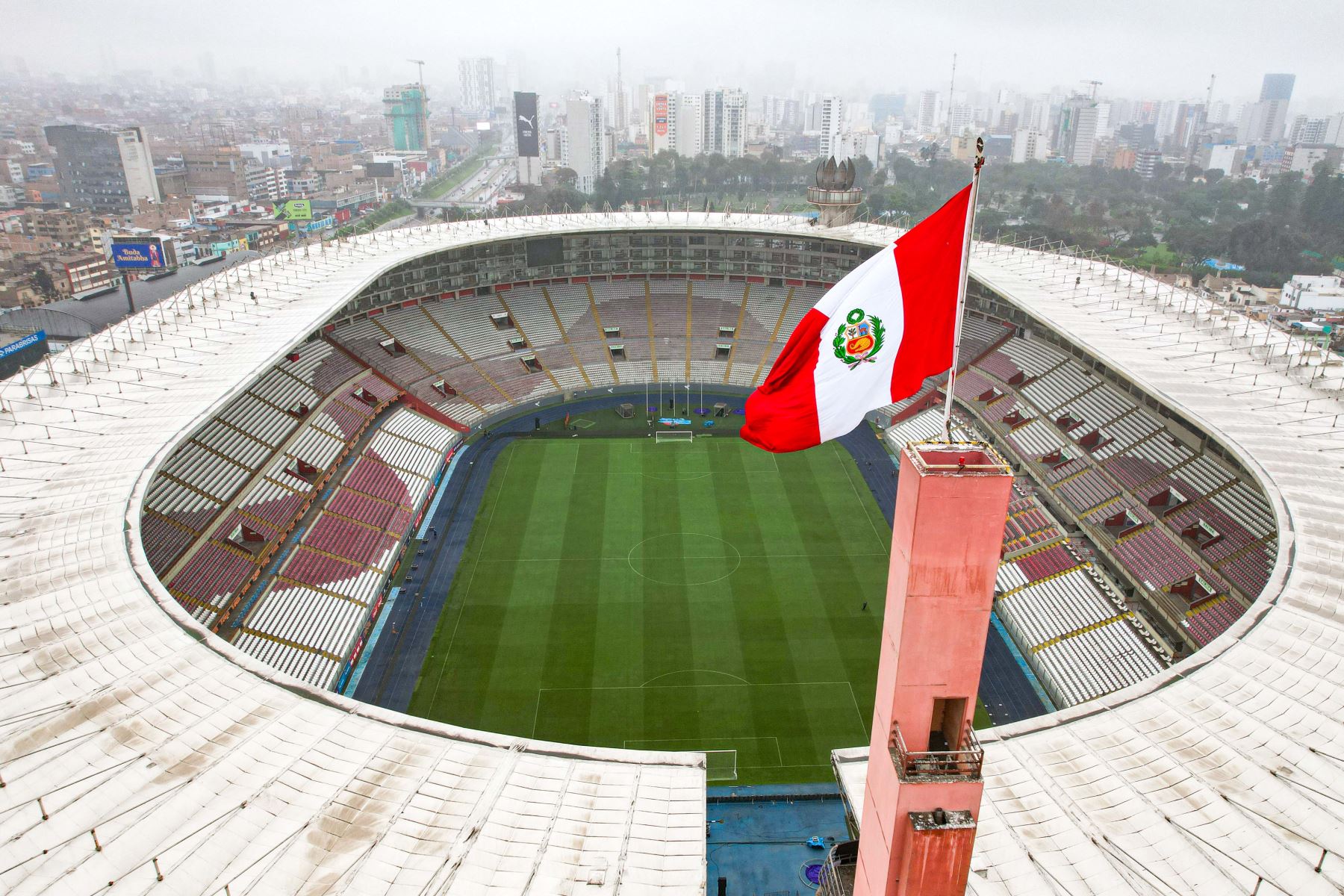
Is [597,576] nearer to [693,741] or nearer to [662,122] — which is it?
[693,741]

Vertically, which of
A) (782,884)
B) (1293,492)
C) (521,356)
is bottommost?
(782,884)

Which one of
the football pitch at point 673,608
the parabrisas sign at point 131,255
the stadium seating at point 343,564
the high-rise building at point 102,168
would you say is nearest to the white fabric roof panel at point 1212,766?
the football pitch at point 673,608

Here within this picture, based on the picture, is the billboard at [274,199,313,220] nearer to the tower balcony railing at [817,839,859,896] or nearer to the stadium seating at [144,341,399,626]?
the stadium seating at [144,341,399,626]

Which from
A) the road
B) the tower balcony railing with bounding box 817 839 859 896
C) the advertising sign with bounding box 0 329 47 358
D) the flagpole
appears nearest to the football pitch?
the tower balcony railing with bounding box 817 839 859 896

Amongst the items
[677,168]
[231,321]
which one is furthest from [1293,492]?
[677,168]

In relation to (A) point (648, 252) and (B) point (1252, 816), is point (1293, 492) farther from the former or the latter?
(A) point (648, 252)

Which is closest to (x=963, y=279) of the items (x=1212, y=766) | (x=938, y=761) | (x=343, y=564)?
(x=938, y=761)
